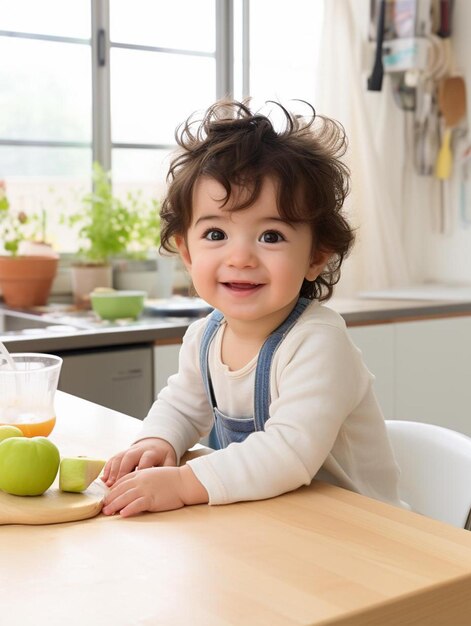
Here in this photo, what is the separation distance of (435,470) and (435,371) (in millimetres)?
1682

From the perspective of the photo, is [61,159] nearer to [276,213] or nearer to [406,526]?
[276,213]

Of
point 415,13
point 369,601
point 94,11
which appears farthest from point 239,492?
point 415,13

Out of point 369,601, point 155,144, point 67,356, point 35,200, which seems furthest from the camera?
point 155,144

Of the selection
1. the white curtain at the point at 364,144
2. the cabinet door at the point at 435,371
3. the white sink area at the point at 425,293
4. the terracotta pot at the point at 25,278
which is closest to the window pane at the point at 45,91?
the terracotta pot at the point at 25,278

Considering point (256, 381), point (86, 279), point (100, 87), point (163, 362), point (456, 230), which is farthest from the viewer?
point (456, 230)

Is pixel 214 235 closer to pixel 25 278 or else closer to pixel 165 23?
pixel 25 278

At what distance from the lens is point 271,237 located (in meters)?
1.11

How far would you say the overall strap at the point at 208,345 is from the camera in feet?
4.06

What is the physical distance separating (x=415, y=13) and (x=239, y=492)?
2784 millimetres

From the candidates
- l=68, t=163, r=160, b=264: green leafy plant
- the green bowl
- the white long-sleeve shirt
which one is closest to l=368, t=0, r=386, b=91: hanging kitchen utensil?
l=68, t=163, r=160, b=264: green leafy plant

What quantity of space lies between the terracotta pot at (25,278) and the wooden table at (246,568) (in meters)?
2.05

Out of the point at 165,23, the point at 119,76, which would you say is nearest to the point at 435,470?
the point at 119,76

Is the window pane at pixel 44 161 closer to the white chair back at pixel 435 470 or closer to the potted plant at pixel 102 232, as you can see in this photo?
the potted plant at pixel 102 232

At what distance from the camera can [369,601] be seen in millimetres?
724
